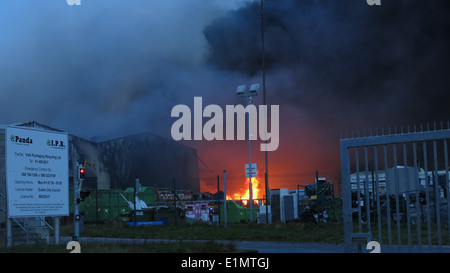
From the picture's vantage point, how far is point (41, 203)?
1691cm

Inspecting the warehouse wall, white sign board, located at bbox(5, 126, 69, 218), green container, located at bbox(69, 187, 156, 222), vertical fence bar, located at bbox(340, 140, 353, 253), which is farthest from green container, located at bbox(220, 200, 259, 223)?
vertical fence bar, located at bbox(340, 140, 353, 253)

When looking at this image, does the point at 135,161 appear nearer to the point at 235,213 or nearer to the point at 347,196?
the point at 235,213

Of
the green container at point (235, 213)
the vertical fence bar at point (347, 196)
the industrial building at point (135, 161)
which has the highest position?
the industrial building at point (135, 161)

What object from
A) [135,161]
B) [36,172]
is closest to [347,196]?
[36,172]

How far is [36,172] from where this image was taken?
55.0 feet

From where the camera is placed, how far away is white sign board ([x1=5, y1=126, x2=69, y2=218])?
52.6 ft

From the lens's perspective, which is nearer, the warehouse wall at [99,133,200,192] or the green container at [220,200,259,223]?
the green container at [220,200,259,223]

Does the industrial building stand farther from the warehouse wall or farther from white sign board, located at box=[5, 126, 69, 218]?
white sign board, located at box=[5, 126, 69, 218]

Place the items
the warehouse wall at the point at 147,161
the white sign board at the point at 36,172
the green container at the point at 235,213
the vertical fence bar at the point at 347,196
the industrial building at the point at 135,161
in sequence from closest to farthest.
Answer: the vertical fence bar at the point at 347,196 → the white sign board at the point at 36,172 → the green container at the point at 235,213 → the industrial building at the point at 135,161 → the warehouse wall at the point at 147,161

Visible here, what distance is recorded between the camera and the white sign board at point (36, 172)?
1605 cm

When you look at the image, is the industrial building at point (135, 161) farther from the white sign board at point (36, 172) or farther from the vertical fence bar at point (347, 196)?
the vertical fence bar at point (347, 196)

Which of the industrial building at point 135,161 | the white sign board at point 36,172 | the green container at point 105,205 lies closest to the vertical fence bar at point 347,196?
the white sign board at point 36,172
